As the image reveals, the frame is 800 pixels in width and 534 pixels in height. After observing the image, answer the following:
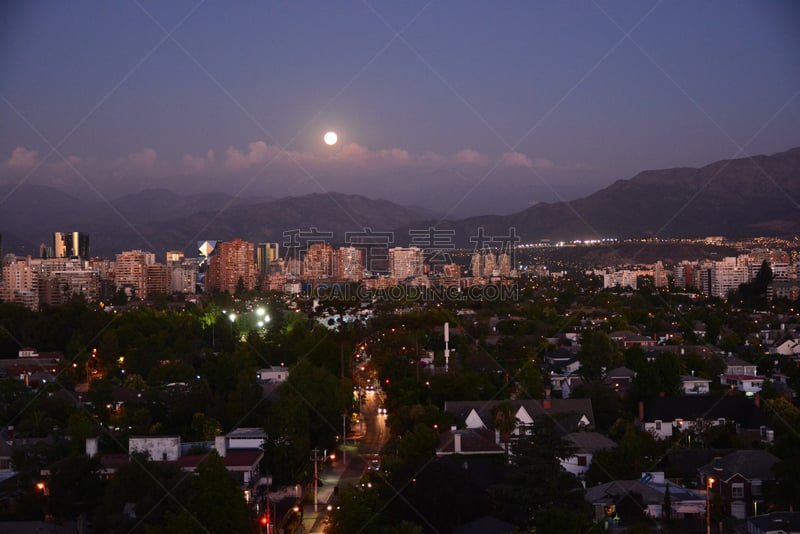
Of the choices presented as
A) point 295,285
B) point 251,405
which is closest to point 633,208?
point 295,285

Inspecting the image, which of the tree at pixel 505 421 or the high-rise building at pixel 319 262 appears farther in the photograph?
the high-rise building at pixel 319 262

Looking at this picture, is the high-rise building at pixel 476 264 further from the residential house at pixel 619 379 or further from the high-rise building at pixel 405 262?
the residential house at pixel 619 379

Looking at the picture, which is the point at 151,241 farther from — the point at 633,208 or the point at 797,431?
the point at 797,431

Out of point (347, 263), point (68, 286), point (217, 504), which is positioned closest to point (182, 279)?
point (347, 263)

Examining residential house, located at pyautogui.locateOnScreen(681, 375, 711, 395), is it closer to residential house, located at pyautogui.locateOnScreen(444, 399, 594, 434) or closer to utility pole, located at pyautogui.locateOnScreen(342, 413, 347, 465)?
residential house, located at pyautogui.locateOnScreen(444, 399, 594, 434)

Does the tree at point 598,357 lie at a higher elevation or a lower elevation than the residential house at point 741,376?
higher

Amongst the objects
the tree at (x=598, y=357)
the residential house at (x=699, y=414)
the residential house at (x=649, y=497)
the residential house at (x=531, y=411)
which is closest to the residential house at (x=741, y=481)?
the residential house at (x=649, y=497)

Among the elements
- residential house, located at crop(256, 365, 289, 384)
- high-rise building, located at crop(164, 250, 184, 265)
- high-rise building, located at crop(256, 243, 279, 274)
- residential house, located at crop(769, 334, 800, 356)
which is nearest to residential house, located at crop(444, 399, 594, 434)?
residential house, located at crop(256, 365, 289, 384)
